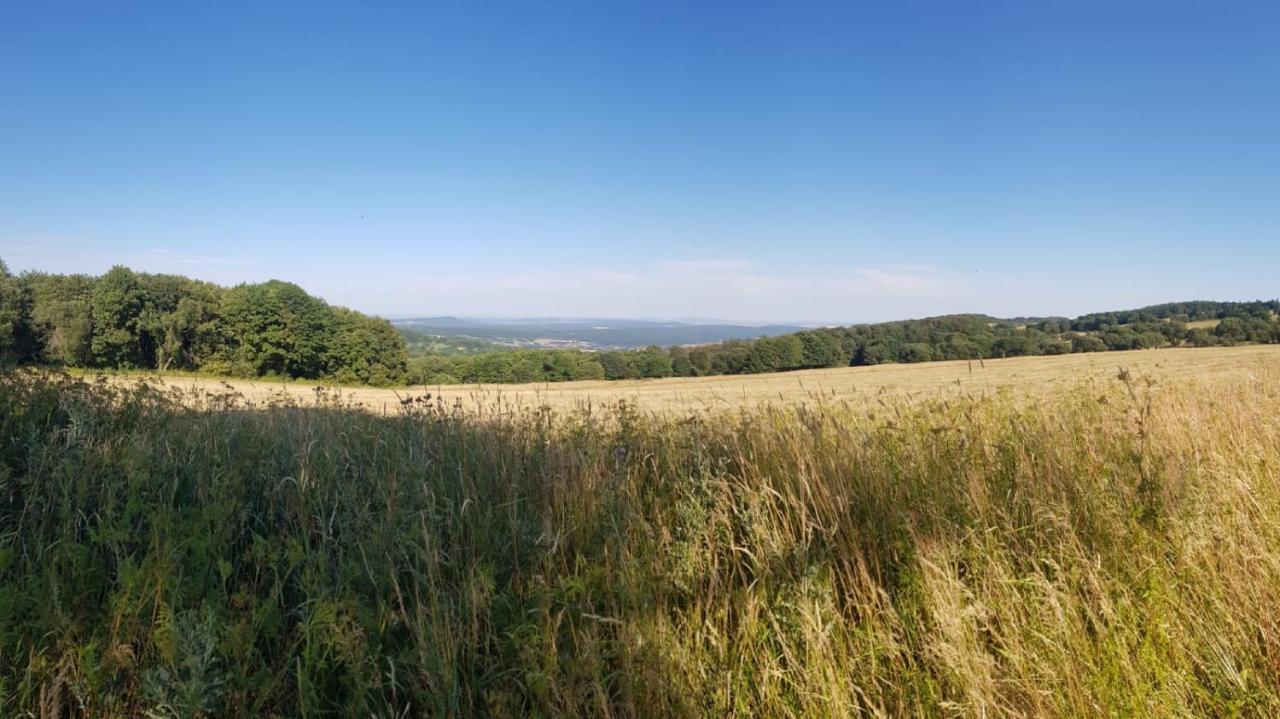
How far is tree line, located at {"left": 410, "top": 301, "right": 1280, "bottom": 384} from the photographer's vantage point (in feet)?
155

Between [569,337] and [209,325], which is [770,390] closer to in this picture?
[209,325]

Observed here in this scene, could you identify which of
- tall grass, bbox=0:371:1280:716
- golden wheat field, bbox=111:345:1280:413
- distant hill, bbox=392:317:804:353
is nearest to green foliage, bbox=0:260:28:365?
golden wheat field, bbox=111:345:1280:413

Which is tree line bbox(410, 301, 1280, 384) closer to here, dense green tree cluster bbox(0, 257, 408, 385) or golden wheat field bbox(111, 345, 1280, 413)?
dense green tree cluster bbox(0, 257, 408, 385)

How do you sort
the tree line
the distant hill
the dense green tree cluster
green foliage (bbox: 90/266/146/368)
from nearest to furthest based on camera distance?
the dense green tree cluster → green foliage (bbox: 90/266/146/368) → the tree line → the distant hill

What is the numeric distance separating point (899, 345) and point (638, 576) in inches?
2070

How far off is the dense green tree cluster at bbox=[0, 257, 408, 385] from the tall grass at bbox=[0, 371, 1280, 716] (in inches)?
1973

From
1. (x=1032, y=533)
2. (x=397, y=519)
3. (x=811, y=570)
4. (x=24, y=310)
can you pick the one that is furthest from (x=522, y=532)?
(x=24, y=310)

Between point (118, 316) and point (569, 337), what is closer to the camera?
point (118, 316)

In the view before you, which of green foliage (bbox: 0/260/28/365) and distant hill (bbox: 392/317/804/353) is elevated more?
green foliage (bbox: 0/260/28/365)

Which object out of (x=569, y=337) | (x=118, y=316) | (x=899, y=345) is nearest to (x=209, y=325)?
(x=118, y=316)

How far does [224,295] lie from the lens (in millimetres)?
56500

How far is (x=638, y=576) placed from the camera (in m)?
2.53

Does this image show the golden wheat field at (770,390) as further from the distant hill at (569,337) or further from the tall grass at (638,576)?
the distant hill at (569,337)

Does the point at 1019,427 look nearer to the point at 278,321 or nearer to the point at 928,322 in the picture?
the point at 928,322
